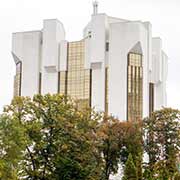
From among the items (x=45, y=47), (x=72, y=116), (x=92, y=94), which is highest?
(x=45, y=47)

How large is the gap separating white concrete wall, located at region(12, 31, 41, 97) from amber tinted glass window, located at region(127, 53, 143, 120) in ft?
37.4

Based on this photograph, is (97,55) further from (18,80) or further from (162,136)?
(162,136)

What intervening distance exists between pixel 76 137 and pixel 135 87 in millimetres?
27774

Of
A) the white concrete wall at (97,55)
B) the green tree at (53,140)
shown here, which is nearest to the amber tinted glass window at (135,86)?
the white concrete wall at (97,55)

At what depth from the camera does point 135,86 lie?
66250 millimetres

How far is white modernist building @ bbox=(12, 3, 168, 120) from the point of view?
217ft

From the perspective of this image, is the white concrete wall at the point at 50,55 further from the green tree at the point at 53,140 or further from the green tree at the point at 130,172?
the green tree at the point at 130,172

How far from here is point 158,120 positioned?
150 ft

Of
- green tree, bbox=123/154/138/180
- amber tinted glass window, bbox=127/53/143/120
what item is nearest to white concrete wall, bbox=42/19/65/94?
amber tinted glass window, bbox=127/53/143/120

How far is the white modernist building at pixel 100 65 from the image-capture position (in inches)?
2606

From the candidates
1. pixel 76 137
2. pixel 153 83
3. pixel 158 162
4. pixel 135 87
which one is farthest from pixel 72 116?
pixel 153 83

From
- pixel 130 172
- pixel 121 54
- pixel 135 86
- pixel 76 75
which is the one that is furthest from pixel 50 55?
pixel 130 172

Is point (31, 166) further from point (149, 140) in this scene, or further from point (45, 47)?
point (45, 47)

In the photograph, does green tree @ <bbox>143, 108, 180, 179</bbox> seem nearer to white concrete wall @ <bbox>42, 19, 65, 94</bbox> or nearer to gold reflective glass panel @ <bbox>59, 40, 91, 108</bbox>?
gold reflective glass panel @ <bbox>59, 40, 91, 108</bbox>
